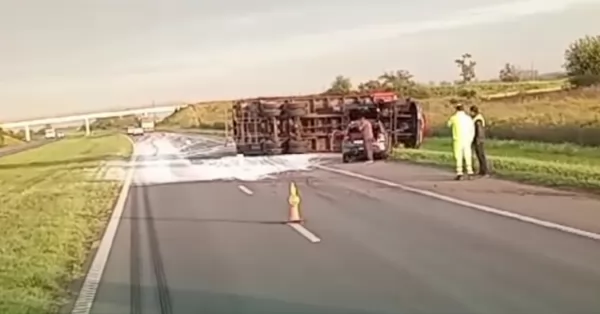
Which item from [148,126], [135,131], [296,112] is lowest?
[135,131]

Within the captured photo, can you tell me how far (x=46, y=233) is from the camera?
15.2 metres

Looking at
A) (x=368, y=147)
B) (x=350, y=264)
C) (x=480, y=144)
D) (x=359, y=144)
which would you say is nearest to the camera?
(x=350, y=264)

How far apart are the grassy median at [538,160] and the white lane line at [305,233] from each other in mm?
7414

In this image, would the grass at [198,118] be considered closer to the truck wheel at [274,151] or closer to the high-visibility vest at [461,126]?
the truck wheel at [274,151]

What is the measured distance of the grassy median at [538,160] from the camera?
20.7 metres

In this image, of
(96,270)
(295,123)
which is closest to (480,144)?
(96,270)

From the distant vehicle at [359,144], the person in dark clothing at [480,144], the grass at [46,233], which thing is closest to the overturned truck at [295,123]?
the distant vehicle at [359,144]

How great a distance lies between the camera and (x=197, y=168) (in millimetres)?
31781

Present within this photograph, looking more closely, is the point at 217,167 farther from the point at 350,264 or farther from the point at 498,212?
the point at 350,264

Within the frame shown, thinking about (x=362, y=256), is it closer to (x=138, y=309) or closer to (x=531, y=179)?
(x=138, y=309)

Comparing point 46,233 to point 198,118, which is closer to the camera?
point 46,233

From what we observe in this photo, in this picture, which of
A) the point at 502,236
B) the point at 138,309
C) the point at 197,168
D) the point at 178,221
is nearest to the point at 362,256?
the point at 502,236

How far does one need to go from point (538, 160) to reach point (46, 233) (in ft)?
56.7

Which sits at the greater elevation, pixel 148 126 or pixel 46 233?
pixel 46 233
